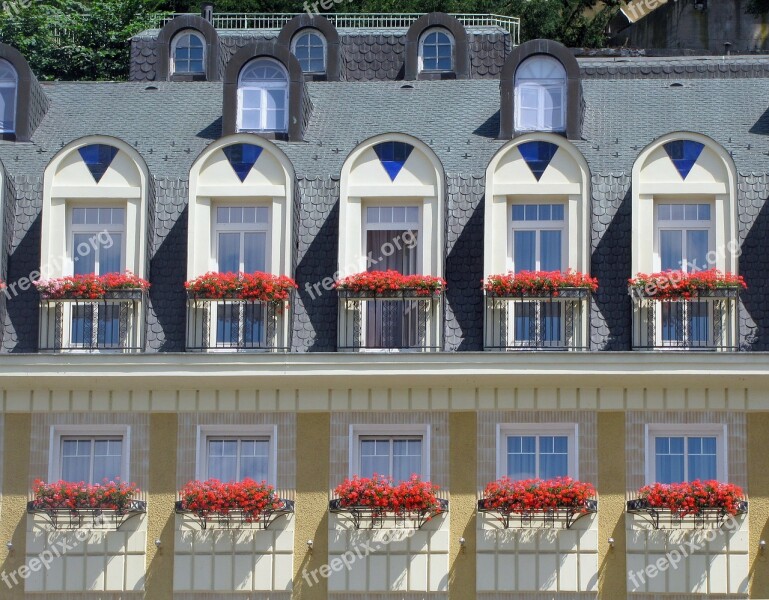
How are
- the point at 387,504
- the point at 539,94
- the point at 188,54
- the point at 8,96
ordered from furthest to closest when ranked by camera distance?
→ the point at 188,54, the point at 8,96, the point at 539,94, the point at 387,504

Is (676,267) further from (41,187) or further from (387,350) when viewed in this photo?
(41,187)

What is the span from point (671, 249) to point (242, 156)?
749cm

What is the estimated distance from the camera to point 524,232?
3897cm

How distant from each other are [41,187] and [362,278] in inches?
245

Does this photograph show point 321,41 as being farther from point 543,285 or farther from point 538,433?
point 538,433

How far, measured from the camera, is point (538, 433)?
37906mm

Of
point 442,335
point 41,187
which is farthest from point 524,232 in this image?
point 41,187

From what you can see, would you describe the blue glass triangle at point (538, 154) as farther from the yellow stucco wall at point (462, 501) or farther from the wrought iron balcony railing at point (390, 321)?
the yellow stucco wall at point (462, 501)

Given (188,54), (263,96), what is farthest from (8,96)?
(188,54)

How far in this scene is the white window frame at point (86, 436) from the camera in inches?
1501

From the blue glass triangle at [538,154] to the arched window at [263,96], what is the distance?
17.3 ft

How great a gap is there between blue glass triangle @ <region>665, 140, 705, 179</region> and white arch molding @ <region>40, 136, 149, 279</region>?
354 inches

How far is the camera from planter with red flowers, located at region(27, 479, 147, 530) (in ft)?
123

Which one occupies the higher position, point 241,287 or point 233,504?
point 241,287
